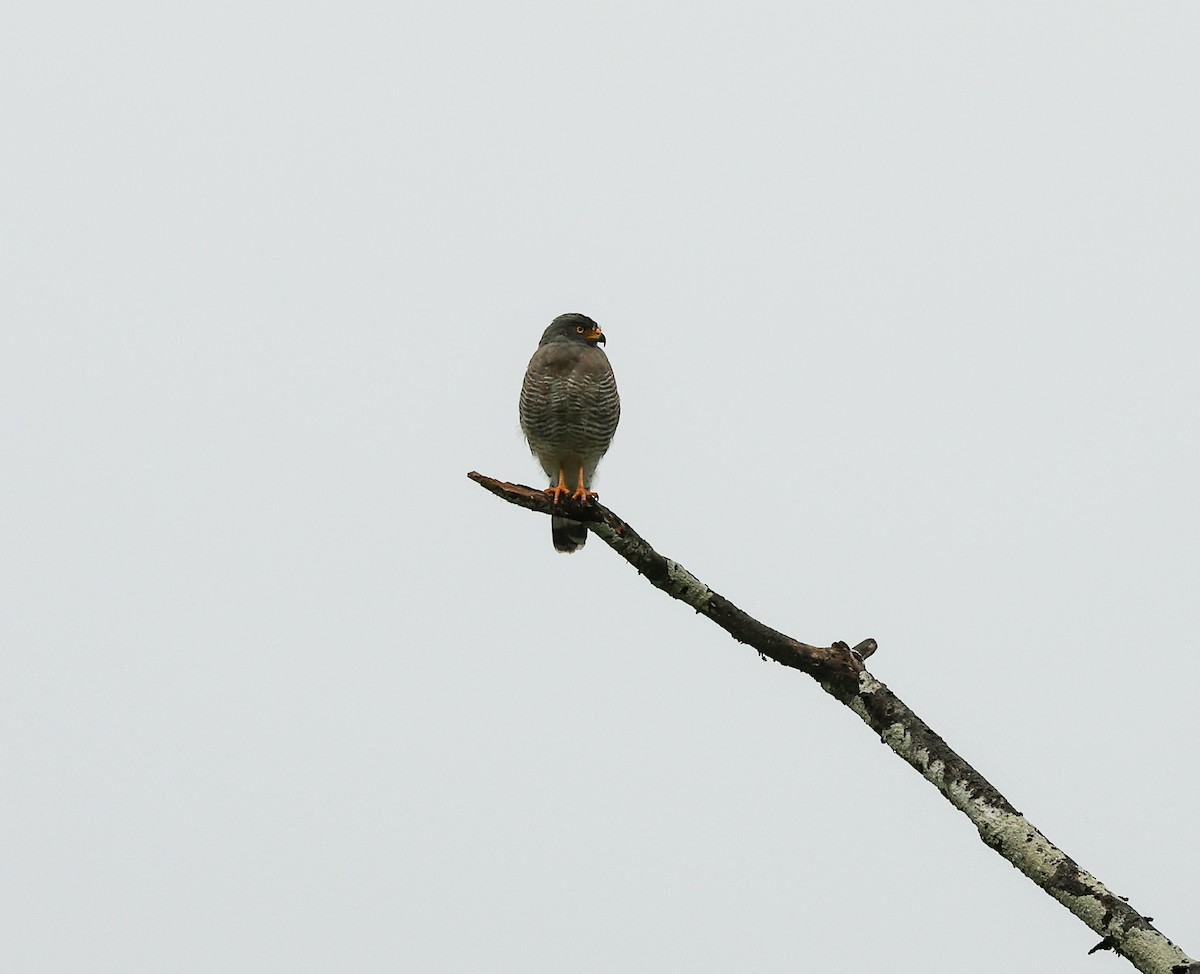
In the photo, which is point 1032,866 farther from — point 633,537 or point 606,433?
point 606,433

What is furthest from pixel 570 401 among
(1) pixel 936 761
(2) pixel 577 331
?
(1) pixel 936 761

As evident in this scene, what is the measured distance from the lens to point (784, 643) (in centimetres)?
545

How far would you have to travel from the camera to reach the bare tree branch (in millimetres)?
4398

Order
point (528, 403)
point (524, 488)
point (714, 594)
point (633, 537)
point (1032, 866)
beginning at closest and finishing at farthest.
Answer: point (1032, 866) → point (714, 594) → point (633, 537) → point (524, 488) → point (528, 403)

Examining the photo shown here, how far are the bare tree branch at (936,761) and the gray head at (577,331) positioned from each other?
3.55m

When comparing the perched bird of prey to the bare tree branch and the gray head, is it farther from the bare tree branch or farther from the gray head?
the bare tree branch

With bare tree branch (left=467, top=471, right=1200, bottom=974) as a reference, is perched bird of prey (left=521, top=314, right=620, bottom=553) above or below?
above

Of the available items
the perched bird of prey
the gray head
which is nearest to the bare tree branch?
the perched bird of prey

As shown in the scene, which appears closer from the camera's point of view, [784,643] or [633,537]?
[784,643]

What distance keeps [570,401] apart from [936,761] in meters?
4.80

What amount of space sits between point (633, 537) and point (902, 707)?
155 centimetres

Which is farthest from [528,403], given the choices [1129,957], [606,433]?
[1129,957]

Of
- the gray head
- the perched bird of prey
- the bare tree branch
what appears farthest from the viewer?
the gray head

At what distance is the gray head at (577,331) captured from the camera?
9.62 metres
